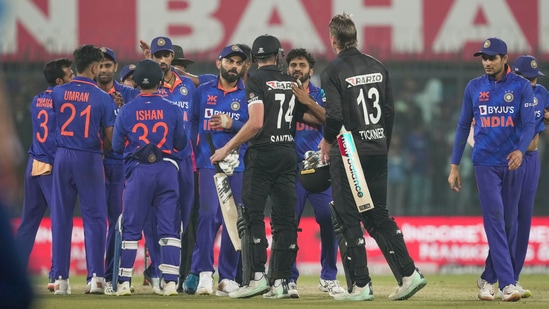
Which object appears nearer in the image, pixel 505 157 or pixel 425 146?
pixel 505 157

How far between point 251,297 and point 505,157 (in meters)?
2.58

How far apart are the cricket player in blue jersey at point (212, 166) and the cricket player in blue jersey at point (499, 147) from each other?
7.32 ft

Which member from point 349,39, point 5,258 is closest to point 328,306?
point 349,39

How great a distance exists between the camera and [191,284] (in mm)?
9305

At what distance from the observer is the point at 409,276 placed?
7754mm

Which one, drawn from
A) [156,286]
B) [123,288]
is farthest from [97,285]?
[156,286]

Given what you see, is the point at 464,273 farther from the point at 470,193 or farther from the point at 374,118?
the point at 374,118

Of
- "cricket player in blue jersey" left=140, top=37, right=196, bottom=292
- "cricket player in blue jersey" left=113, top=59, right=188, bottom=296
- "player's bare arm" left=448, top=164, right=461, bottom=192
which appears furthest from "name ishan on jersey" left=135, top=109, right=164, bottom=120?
"player's bare arm" left=448, top=164, right=461, bottom=192

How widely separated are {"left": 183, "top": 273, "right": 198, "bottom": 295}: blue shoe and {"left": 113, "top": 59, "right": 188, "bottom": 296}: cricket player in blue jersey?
0.81 metres

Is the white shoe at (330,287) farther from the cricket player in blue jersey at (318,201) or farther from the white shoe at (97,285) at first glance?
the white shoe at (97,285)

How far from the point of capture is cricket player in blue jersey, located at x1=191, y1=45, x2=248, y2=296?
9.10m

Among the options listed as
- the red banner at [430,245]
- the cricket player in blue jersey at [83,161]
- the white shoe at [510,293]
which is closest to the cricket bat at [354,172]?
the white shoe at [510,293]

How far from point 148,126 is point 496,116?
309 centimetres

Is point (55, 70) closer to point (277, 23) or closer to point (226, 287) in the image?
point (226, 287)
